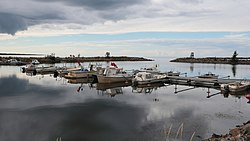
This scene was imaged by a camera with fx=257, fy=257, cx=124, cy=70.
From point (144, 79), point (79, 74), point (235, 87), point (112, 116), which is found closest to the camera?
point (112, 116)

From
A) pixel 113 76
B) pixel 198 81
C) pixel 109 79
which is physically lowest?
pixel 198 81

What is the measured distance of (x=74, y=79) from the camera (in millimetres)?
→ 42625

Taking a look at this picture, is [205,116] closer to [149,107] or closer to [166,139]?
[149,107]

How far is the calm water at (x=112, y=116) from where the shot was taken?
14.1 metres

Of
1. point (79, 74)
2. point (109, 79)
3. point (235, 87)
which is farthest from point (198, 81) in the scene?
point (79, 74)

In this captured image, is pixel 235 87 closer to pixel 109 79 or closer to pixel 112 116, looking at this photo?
pixel 109 79

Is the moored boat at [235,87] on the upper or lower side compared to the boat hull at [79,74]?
lower

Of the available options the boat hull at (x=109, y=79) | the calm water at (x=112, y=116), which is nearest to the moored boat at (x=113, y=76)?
the boat hull at (x=109, y=79)

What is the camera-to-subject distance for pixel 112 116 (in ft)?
60.5

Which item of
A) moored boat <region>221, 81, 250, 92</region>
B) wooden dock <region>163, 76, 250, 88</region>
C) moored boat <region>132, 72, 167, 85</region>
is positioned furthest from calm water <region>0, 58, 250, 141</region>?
moored boat <region>132, 72, 167, 85</region>

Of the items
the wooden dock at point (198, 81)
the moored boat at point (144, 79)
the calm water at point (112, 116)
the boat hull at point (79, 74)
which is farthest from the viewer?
the boat hull at point (79, 74)

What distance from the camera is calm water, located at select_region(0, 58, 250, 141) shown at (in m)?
14.1

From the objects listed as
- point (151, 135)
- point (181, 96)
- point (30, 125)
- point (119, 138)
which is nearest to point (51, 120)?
point (30, 125)

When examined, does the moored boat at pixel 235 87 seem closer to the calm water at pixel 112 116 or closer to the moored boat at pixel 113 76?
the calm water at pixel 112 116
